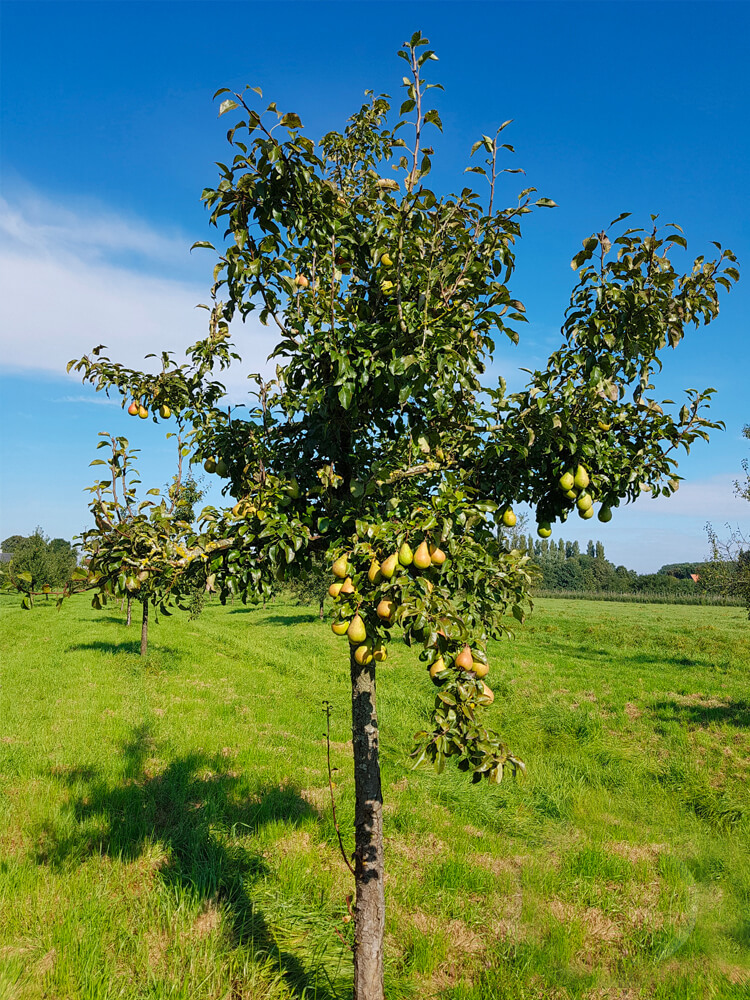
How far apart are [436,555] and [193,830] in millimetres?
5558

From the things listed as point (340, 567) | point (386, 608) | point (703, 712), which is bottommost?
point (703, 712)

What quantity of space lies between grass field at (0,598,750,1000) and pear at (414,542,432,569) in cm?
389

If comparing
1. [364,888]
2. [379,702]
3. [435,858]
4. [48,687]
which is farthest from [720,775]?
[48,687]

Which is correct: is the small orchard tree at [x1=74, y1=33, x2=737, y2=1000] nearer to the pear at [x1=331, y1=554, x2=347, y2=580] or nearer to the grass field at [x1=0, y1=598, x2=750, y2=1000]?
the pear at [x1=331, y1=554, x2=347, y2=580]

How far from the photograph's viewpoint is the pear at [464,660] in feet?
9.05

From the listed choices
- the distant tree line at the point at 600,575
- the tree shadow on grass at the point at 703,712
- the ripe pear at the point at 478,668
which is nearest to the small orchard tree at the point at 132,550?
the ripe pear at the point at 478,668

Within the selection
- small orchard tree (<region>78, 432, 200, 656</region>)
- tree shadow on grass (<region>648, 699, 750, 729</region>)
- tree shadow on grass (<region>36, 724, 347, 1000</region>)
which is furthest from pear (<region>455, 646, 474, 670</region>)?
tree shadow on grass (<region>648, 699, 750, 729</region>)

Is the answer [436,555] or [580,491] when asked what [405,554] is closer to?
[436,555]

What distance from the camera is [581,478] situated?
3.33 metres

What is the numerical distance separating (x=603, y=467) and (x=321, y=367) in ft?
6.51

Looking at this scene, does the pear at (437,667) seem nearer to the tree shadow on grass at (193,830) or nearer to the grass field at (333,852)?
the tree shadow on grass at (193,830)

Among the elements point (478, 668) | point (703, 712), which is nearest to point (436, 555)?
point (478, 668)

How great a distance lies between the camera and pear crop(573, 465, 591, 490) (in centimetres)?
333

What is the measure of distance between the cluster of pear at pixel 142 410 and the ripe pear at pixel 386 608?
2.67 m
